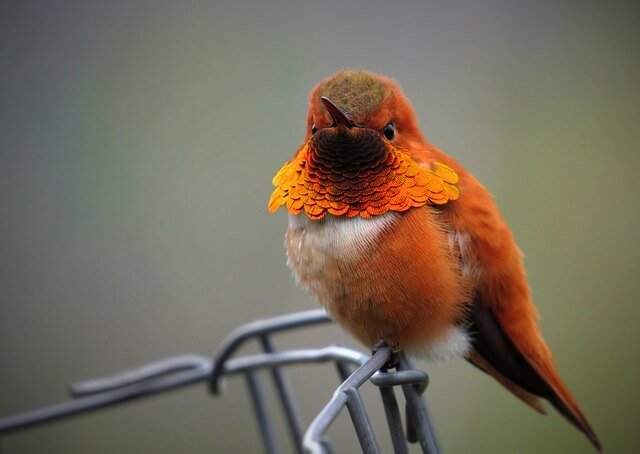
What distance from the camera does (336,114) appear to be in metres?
1.62

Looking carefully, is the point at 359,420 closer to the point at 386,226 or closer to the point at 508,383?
the point at 386,226

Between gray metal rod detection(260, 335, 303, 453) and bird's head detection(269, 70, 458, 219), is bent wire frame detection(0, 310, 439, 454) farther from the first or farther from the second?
bird's head detection(269, 70, 458, 219)

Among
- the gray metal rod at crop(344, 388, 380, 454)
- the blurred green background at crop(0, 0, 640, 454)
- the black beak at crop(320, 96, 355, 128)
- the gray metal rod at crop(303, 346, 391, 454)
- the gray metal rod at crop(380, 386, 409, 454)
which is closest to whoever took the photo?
the gray metal rod at crop(303, 346, 391, 454)

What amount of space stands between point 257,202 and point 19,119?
4.10 ft

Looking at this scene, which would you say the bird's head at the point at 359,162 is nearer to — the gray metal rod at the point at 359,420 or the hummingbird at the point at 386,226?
the hummingbird at the point at 386,226

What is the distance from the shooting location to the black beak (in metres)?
1.57

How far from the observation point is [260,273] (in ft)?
11.9

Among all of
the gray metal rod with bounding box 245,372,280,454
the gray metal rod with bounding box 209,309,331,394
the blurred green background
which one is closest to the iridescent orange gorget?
the gray metal rod with bounding box 209,309,331,394

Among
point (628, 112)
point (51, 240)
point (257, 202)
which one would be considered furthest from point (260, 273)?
point (628, 112)

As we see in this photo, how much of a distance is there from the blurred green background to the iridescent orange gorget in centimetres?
174

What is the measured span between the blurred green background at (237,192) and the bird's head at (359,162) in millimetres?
1733

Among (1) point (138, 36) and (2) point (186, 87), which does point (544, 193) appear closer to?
(2) point (186, 87)

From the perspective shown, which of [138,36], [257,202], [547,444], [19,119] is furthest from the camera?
[138,36]

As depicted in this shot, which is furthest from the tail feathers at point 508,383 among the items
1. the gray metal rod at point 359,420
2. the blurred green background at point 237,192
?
the blurred green background at point 237,192
